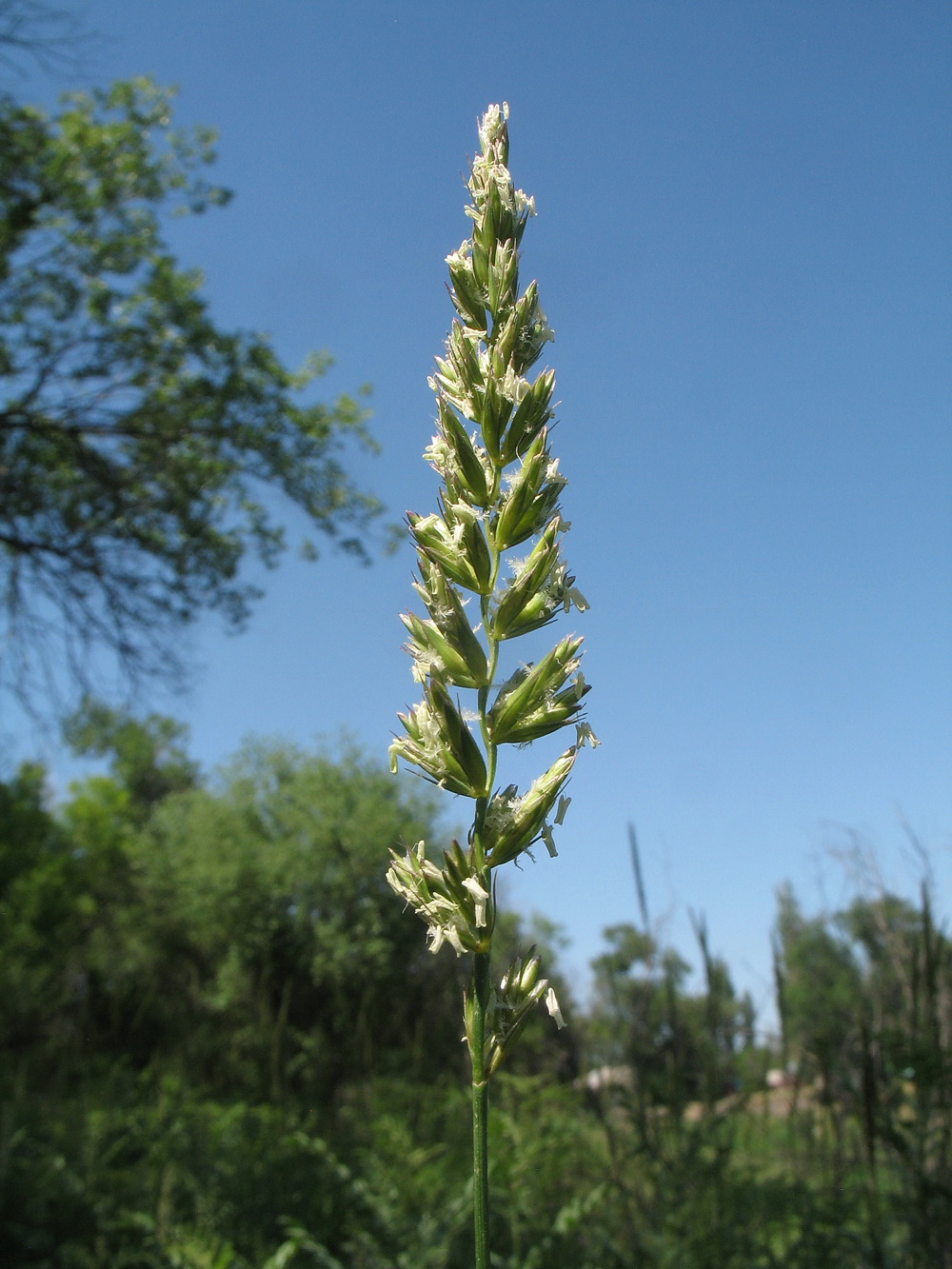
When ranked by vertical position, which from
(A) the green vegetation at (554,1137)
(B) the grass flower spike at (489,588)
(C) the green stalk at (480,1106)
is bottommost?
Result: (A) the green vegetation at (554,1137)

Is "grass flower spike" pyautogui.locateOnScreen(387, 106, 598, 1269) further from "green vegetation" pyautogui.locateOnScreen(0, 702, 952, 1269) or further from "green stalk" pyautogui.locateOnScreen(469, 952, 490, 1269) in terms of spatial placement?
"green vegetation" pyautogui.locateOnScreen(0, 702, 952, 1269)

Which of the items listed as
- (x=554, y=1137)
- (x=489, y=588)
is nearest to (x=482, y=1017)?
(x=489, y=588)

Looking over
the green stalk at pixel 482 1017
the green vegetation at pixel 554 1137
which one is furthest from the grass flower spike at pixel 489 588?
the green vegetation at pixel 554 1137

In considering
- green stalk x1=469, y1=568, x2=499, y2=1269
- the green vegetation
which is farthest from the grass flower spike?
the green vegetation

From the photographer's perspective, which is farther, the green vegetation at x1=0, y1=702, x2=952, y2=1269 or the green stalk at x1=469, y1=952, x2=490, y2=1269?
A: the green vegetation at x1=0, y1=702, x2=952, y2=1269

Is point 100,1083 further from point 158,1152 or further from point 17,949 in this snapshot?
point 17,949

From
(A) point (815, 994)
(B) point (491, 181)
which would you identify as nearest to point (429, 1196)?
(A) point (815, 994)

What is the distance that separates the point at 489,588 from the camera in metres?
1.27

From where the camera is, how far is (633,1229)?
3617 millimetres

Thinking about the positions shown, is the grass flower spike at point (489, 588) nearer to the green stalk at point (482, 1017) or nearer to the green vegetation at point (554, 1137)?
the green stalk at point (482, 1017)

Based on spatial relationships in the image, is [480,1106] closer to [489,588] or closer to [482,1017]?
[482,1017]

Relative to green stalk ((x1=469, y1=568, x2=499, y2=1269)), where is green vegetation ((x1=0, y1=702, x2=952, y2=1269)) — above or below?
below

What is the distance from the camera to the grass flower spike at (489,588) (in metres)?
1.19

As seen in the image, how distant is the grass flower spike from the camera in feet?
3.89
